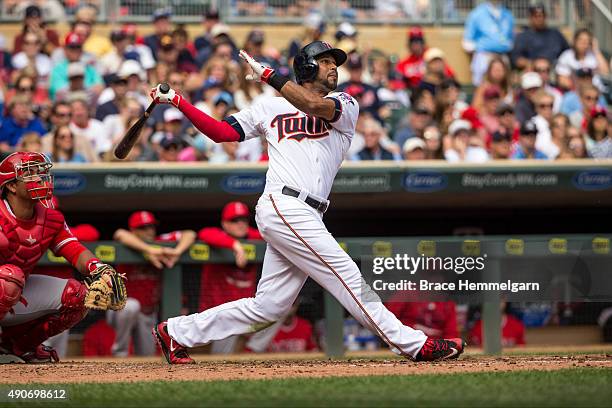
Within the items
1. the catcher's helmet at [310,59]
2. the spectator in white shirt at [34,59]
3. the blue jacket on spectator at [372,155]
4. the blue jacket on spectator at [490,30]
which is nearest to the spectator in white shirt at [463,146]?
the blue jacket on spectator at [372,155]

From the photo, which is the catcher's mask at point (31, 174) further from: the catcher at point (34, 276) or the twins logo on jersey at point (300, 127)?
the twins logo on jersey at point (300, 127)

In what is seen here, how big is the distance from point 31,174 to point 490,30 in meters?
7.31

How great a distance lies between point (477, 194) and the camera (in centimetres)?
985

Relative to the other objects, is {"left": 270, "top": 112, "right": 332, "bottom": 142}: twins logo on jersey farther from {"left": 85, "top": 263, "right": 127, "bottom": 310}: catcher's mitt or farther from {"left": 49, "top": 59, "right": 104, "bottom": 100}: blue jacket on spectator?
{"left": 49, "top": 59, "right": 104, "bottom": 100}: blue jacket on spectator

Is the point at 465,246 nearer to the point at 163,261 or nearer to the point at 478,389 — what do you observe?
the point at 163,261

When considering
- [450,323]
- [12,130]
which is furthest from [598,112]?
[12,130]

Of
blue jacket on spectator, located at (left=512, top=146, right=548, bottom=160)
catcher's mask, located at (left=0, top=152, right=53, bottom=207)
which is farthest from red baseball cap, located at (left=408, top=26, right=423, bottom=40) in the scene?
catcher's mask, located at (left=0, top=152, right=53, bottom=207)

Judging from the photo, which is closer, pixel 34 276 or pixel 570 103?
pixel 34 276

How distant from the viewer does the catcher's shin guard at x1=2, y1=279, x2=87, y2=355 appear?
6.64 meters

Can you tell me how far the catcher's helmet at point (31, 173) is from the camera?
21.0ft

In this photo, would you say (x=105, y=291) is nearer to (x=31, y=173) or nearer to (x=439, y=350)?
(x=31, y=173)

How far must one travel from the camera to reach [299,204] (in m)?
5.79

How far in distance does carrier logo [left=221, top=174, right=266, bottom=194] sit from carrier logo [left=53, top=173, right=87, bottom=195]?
112 cm

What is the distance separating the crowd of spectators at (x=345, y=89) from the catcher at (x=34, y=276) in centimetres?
265
